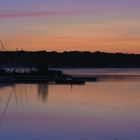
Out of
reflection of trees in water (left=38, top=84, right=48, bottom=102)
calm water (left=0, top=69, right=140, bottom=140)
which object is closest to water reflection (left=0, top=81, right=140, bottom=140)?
calm water (left=0, top=69, right=140, bottom=140)

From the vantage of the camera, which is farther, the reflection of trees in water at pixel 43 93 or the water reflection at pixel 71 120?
the reflection of trees in water at pixel 43 93

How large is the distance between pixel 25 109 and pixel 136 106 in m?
4.26

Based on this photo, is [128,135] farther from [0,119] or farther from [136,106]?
[136,106]

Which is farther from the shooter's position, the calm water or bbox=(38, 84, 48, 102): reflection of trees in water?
bbox=(38, 84, 48, 102): reflection of trees in water

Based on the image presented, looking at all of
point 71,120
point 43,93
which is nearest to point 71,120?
point 71,120

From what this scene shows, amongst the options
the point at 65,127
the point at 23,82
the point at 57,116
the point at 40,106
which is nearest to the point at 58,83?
the point at 23,82

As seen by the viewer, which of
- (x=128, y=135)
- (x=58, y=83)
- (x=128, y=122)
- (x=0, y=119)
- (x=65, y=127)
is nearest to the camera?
(x=128, y=135)

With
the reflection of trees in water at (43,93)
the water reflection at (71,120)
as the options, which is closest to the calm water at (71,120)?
the water reflection at (71,120)

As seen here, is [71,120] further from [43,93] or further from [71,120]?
[43,93]

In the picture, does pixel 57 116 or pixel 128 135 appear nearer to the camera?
pixel 128 135

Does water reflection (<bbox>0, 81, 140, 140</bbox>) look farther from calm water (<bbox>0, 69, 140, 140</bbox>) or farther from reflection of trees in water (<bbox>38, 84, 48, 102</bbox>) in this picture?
reflection of trees in water (<bbox>38, 84, 48, 102</bbox>)

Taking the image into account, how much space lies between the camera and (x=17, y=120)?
14633 mm

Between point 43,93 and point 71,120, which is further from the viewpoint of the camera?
point 43,93

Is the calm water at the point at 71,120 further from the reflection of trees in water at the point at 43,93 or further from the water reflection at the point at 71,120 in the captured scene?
the reflection of trees in water at the point at 43,93
